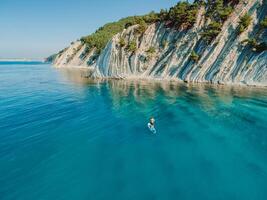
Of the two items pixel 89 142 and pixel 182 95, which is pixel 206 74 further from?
pixel 89 142

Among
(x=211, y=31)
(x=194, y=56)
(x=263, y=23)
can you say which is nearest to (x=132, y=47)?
(x=194, y=56)

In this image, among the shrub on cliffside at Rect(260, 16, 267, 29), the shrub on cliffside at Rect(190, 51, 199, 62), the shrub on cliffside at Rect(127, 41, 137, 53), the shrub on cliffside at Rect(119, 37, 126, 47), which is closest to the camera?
the shrub on cliffside at Rect(260, 16, 267, 29)

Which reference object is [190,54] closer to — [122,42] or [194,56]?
[194,56]

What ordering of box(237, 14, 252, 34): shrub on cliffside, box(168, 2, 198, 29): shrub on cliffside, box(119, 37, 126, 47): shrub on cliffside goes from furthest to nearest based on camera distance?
box(119, 37, 126, 47): shrub on cliffside
box(168, 2, 198, 29): shrub on cliffside
box(237, 14, 252, 34): shrub on cliffside

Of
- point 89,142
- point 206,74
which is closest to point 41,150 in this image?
point 89,142

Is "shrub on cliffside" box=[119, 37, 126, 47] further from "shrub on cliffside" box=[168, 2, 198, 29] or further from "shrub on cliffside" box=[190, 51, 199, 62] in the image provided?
"shrub on cliffside" box=[190, 51, 199, 62]

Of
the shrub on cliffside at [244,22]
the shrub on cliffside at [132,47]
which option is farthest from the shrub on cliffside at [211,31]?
the shrub on cliffside at [132,47]

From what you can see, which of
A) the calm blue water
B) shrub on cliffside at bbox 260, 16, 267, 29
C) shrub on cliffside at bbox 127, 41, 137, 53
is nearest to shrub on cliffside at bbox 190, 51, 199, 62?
shrub on cliffside at bbox 260, 16, 267, 29
